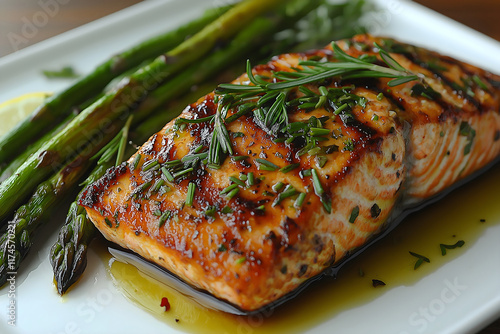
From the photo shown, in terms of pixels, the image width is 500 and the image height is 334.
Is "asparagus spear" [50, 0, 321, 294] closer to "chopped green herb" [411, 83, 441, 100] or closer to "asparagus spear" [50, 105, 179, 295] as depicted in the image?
"asparagus spear" [50, 105, 179, 295]

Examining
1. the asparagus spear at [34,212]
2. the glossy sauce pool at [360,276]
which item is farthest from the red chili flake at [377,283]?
the asparagus spear at [34,212]

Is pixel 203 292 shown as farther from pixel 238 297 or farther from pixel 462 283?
pixel 462 283

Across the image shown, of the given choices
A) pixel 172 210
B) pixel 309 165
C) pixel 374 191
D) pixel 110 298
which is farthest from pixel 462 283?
pixel 110 298

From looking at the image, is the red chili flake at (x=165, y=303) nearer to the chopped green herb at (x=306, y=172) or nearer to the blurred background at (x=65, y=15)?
the chopped green herb at (x=306, y=172)

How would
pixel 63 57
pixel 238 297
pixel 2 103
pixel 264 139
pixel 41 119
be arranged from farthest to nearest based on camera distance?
pixel 63 57, pixel 2 103, pixel 41 119, pixel 264 139, pixel 238 297

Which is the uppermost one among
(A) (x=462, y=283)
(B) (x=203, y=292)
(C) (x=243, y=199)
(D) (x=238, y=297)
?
(C) (x=243, y=199)

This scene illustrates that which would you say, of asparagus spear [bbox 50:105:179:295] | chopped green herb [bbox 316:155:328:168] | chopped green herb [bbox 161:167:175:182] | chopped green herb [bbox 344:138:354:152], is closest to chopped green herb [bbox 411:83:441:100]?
chopped green herb [bbox 344:138:354:152]
